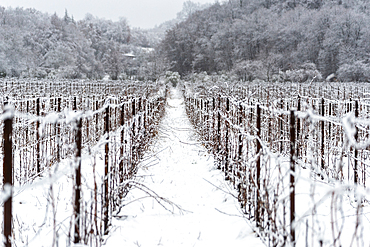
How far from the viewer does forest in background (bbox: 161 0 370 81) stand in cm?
4431

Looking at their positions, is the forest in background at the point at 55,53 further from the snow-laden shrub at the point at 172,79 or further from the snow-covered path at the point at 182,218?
the snow-covered path at the point at 182,218

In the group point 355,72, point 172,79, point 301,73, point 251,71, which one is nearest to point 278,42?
point 251,71

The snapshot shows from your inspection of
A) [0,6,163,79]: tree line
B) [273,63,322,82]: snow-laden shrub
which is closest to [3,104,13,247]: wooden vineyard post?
[273,63,322,82]: snow-laden shrub

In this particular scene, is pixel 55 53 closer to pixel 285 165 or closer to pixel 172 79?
pixel 172 79

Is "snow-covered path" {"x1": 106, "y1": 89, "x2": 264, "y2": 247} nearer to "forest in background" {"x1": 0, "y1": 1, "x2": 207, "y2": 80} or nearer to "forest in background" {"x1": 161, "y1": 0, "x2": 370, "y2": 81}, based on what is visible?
"forest in background" {"x1": 161, "y1": 0, "x2": 370, "y2": 81}

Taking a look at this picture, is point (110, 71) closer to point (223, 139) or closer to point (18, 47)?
point (18, 47)

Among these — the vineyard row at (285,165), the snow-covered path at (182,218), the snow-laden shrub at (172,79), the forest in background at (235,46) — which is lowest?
the snow-covered path at (182,218)

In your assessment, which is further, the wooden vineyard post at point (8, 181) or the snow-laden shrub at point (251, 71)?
the snow-laden shrub at point (251, 71)

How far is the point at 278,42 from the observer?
5412 cm

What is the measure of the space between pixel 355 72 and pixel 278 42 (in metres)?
15.7

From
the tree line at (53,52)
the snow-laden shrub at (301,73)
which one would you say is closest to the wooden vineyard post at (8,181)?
the snow-laden shrub at (301,73)

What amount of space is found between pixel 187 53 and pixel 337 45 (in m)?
31.6

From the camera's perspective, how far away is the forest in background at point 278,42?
44.3m

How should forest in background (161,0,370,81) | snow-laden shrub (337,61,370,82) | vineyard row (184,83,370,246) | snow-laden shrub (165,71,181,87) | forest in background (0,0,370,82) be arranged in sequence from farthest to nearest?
snow-laden shrub (165,71,181,87)
forest in background (0,0,370,82)
forest in background (161,0,370,81)
snow-laden shrub (337,61,370,82)
vineyard row (184,83,370,246)
